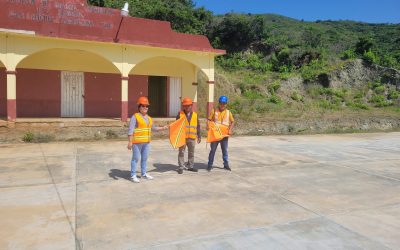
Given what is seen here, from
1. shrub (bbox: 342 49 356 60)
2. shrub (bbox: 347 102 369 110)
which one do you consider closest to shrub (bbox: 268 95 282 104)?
shrub (bbox: 347 102 369 110)

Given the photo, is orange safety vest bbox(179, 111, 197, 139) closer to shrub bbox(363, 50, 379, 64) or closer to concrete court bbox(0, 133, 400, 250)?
concrete court bbox(0, 133, 400, 250)

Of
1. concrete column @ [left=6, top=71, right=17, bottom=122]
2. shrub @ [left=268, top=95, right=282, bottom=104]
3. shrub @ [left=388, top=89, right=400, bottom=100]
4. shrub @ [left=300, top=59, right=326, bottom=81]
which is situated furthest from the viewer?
shrub @ [left=300, top=59, right=326, bottom=81]

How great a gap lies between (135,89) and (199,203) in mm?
12483

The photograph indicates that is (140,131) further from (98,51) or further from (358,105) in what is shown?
(358,105)

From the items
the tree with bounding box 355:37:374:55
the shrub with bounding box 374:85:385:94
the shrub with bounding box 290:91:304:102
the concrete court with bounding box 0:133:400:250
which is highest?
the tree with bounding box 355:37:374:55

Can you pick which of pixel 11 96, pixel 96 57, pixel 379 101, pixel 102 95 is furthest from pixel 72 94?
pixel 379 101

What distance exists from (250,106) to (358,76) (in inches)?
479

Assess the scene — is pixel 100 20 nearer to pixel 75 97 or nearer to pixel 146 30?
pixel 146 30

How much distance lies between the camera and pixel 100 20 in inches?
608

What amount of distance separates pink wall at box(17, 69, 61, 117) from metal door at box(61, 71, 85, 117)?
0.66 ft

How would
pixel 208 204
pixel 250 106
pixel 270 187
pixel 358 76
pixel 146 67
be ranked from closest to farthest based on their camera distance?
1. pixel 208 204
2. pixel 270 187
3. pixel 146 67
4. pixel 250 106
5. pixel 358 76

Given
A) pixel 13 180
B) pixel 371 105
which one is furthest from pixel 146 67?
pixel 371 105

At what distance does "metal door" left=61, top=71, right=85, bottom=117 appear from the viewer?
16294 mm

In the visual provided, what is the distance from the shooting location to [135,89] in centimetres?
A: 1777
